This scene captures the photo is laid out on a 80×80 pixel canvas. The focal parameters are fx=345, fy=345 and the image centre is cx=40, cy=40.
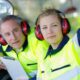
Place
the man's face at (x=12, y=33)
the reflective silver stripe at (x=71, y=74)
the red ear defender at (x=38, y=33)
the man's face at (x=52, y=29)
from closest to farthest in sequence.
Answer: the reflective silver stripe at (x=71, y=74)
the man's face at (x=52, y=29)
the red ear defender at (x=38, y=33)
the man's face at (x=12, y=33)

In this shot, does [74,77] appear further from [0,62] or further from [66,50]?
[0,62]

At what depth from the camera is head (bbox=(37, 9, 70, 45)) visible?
227cm

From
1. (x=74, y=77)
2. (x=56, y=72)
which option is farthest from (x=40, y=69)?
(x=74, y=77)

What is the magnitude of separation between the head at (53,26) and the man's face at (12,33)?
0.33m

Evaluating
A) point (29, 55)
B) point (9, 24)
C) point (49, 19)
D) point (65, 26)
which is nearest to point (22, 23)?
point (9, 24)

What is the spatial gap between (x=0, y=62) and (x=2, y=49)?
0.66ft

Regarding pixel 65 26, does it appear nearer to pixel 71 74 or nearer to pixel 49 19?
pixel 49 19

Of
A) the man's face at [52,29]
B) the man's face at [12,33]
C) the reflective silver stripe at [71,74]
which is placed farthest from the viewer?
the man's face at [12,33]

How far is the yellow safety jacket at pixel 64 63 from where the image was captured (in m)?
2.16

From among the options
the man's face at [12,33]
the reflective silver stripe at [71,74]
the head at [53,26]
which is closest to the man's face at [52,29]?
the head at [53,26]

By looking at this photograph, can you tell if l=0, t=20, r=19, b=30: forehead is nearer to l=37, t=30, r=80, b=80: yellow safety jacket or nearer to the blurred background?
the blurred background

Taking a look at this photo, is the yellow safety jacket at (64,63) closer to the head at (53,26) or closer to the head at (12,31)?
the head at (53,26)

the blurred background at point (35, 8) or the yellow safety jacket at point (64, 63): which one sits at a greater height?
the blurred background at point (35, 8)

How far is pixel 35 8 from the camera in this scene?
2.75m
